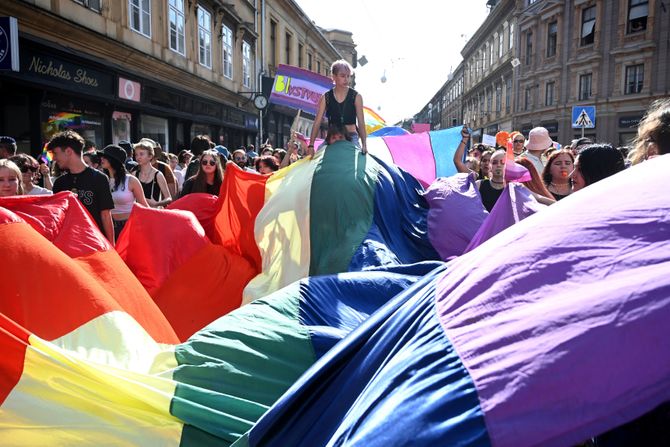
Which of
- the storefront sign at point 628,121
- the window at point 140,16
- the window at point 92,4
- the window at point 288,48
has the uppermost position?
the window at point 288,48

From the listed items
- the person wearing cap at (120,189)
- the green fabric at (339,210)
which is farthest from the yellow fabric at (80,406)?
the person wearing cap at (120,189)

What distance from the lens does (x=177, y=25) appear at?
1611cm

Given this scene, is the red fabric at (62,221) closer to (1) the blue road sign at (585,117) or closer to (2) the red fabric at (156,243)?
(2) the red fabric at (156,243)

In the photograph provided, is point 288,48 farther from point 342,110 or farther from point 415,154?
point 342,110

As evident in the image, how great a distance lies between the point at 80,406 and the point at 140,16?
45.9ft

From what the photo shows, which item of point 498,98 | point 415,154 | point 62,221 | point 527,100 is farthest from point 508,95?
point 62,221

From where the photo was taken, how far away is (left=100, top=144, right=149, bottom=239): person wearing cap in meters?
→ 5.16

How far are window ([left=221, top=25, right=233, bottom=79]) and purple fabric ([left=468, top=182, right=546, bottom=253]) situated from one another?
19198mm

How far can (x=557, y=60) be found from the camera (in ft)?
106

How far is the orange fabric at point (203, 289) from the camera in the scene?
3471mm

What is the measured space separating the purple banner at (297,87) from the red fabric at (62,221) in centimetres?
1170

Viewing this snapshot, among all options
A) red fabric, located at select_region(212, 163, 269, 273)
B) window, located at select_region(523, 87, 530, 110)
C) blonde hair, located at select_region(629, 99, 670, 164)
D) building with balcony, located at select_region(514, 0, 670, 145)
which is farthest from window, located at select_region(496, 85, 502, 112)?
blonde hair, located at select_region(629, 99, 670, 164)

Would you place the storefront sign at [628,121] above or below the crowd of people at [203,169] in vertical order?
above

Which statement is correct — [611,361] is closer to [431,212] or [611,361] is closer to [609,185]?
[609,185]
